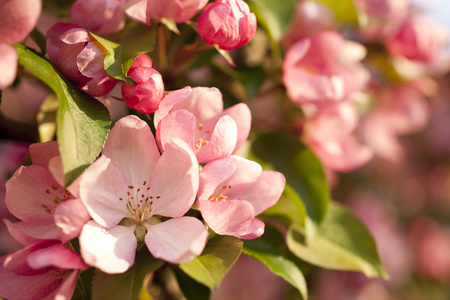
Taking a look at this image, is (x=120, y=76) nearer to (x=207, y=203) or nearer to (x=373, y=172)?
(x=207, y=203)

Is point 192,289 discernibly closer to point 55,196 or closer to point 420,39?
point 55,196

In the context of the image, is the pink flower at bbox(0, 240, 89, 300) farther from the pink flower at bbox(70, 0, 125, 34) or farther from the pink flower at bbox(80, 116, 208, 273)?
the pink flower at bbox(70, 0, 125, 34)

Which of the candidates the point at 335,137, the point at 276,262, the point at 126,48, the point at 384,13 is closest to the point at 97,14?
the point at 126,48

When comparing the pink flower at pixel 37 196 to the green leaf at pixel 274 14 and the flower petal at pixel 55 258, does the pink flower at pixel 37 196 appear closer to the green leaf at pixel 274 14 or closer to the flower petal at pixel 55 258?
the flower petal at pixel 55 258

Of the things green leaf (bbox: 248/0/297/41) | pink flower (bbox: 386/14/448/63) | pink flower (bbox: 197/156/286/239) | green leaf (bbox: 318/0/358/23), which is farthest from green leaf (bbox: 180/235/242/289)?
pink flower (bbox: 386/14/448/63)

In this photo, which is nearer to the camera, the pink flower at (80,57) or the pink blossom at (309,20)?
the pink flower at (80,57)

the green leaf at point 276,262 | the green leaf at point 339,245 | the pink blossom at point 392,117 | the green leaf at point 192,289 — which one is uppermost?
the green leaf at point 276,262

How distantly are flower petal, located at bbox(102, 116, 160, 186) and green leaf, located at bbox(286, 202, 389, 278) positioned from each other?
27 cm

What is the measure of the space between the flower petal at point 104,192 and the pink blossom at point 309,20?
49 cm

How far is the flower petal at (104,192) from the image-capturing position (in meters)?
0.48

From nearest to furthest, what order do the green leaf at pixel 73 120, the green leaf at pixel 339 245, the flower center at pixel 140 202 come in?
the green leaf at pixel 73 120, the flower center at pixel 140 202, the green leaf at pixel 339 245

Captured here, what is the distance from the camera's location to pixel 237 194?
0.60 metres

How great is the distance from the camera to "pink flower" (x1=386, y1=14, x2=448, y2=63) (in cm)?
99

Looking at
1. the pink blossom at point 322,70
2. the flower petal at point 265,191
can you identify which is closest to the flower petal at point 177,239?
the flower petal at point 265,191
